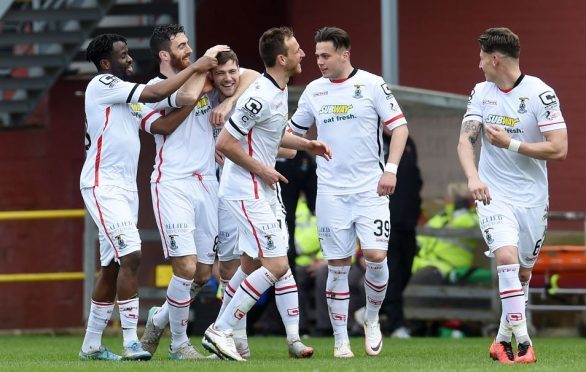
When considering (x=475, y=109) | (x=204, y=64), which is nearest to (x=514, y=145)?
(x=475, y=109)

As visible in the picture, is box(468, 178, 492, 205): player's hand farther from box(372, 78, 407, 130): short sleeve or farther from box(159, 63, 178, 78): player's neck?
box(159, 63, 178, 78): player's neck

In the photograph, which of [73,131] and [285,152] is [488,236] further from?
[73,131]

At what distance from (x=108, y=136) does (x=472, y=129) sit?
7.85 ft

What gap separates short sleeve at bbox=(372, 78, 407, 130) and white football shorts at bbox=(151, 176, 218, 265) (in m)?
1.24

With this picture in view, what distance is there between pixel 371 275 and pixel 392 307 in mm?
3875

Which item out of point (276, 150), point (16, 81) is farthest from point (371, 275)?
point (16, 81)

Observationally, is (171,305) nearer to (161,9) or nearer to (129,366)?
(129,366)

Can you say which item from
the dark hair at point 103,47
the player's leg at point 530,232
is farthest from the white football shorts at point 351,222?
the dark hair at point 103,47

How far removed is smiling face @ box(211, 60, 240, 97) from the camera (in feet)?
34.7

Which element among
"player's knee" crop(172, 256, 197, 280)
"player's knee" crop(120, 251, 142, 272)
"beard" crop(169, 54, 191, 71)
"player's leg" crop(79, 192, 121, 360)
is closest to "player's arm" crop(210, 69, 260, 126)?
"beard" crop(169, 54, 191, 71)

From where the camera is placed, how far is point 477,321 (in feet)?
50.6

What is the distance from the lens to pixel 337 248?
36.0 ft

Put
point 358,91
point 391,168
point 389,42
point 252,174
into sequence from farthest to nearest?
1. point 389,42
2. point 358,91
3. point 391,168
4. point 252,174

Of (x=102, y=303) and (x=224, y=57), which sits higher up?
(x=224, y=57)
